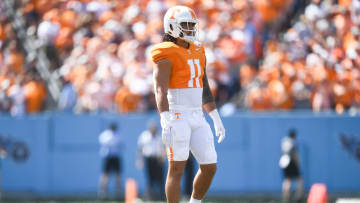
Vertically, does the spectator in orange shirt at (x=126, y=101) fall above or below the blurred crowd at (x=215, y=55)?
below

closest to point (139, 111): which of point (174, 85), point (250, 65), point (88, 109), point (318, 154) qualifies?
point (88, 109)

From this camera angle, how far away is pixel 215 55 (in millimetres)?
12406

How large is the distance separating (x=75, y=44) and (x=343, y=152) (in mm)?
5802

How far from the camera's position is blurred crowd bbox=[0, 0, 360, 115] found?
11867 mm

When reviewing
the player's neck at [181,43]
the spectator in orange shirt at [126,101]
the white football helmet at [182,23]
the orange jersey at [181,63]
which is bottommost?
the spectator in orange shirt at [126,101]

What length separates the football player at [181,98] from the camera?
17.9ft

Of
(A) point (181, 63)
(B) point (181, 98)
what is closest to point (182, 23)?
(A) point (181, 63)

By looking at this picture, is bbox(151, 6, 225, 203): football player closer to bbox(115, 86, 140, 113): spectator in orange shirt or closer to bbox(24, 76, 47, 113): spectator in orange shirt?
bbox(115, 86, 140, 113): spectator in orange shirt

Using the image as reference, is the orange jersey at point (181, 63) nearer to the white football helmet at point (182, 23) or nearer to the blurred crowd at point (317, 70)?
the white football helmet at point (182, 23)

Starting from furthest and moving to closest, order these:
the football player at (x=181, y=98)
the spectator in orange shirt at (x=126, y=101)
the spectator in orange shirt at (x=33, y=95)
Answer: the spectator in orange shirt at (x=33, y=95) < the spectator in orange shirt at (x=126, y=101) < the football player at (x=181, y=98)

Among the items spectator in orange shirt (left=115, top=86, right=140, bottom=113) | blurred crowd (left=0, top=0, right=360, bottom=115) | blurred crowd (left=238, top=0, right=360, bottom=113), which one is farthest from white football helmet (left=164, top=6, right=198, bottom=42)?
spectator in orange shirt (left=115, top=86, right=140, bottom=113)

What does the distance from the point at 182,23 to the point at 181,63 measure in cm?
33

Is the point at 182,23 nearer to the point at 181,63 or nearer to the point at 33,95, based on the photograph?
the point at 181,63

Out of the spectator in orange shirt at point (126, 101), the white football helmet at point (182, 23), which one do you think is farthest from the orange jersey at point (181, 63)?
the spectator in orange shirt at point (126, 101)
